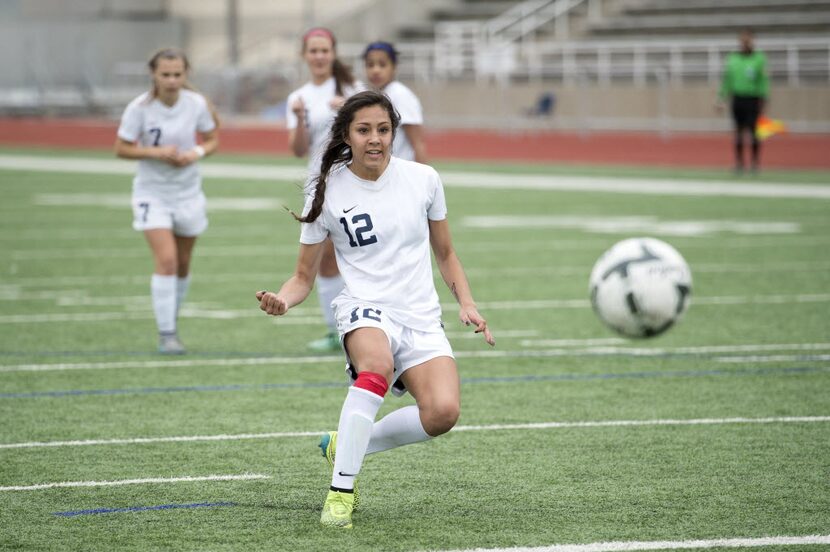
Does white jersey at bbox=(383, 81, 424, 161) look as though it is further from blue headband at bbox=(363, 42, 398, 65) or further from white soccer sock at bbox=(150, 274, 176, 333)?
white soccer sock at bbox=(150, 274, 176, 333)

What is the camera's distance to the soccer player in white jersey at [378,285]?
5.43 m

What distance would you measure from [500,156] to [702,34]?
808 centimetres

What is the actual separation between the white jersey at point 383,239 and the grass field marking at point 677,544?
1.05 metres

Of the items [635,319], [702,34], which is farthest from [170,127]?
[702,34]

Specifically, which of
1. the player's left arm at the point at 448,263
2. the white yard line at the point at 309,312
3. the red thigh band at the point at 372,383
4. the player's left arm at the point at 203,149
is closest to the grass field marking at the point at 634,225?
the white yard line at the point at 309,312

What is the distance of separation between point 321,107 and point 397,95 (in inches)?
22.7

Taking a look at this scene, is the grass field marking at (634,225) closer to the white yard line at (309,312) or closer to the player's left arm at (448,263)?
the white yard line at (309,312)

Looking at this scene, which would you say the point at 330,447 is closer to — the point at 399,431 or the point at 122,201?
the point at 399,431

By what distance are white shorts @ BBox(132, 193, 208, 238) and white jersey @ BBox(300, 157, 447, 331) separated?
3831 mm

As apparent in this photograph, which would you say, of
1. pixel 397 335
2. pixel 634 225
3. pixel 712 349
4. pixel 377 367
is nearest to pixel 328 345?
pixel 712 349

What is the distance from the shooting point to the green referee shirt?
23.0m

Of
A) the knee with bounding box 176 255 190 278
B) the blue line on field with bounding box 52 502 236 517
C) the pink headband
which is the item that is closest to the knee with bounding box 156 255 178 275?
the knee with bounding box 176 255 190 278

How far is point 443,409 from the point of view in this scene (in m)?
5.43

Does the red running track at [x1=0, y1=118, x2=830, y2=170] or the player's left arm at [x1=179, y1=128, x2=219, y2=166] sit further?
the red running track at [x1=0, y1=118, x2=830, y2=170]
